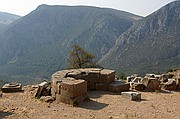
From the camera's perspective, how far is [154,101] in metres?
15.9

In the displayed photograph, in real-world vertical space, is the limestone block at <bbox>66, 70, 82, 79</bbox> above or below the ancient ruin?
above

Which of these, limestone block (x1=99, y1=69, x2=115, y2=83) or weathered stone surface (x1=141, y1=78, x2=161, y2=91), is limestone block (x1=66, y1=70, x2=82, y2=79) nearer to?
limestone block (x1=99, y1=69, x2=115, y2=83)

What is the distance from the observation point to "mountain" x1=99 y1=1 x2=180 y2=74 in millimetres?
111188

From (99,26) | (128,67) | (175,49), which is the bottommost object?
(128,67)

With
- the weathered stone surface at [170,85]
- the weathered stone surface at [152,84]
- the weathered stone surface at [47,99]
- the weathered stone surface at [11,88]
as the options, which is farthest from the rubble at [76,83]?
the weathered stone surface at [170,85]

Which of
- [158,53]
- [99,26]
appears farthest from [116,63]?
[99,26]

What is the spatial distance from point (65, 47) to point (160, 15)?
6430 cm

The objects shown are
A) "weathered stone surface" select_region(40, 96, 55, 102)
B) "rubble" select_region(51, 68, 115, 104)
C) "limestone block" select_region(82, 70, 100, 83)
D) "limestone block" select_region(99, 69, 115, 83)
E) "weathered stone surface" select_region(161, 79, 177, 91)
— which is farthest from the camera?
"weathered stone surface" select_region(161, 79, 177, 91)

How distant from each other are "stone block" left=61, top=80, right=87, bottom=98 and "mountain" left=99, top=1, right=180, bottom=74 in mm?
86566

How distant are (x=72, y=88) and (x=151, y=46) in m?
112

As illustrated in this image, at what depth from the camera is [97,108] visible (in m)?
14.1

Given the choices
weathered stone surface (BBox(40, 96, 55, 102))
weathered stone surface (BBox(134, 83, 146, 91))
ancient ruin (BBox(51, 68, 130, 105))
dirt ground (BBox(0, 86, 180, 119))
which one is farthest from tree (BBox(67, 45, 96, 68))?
weathered stone surface (BBox(40, 96, 55, 102))

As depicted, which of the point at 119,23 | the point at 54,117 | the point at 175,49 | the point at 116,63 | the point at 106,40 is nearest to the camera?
the point at 54,117

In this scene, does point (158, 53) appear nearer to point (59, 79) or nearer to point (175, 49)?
point (175, 49)
